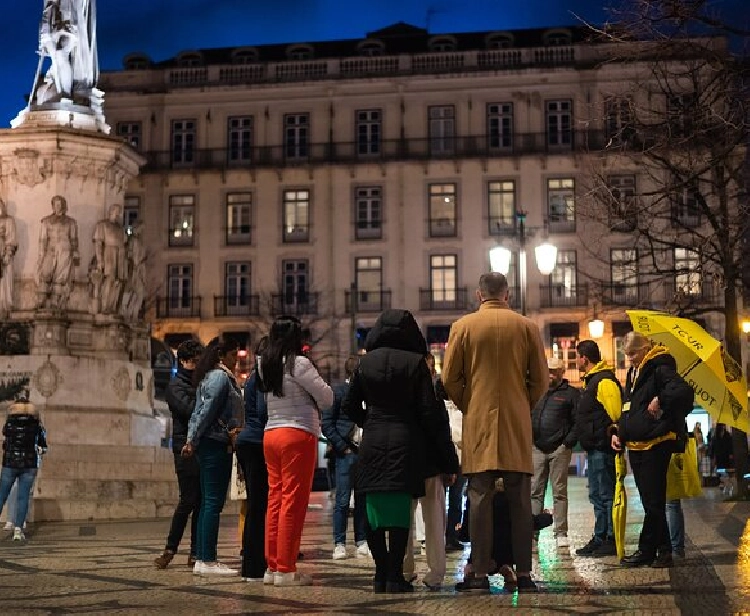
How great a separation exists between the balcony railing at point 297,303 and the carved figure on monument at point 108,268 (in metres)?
36.4

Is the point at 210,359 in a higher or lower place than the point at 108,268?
lower

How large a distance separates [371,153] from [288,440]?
51215 mm

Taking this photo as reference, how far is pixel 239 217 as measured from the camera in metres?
60.4

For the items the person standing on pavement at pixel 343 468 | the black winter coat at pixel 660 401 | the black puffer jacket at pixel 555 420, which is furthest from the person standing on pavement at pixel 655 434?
the person standing on pavement at pixel 343 468

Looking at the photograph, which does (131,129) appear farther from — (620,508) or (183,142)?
(620,508)

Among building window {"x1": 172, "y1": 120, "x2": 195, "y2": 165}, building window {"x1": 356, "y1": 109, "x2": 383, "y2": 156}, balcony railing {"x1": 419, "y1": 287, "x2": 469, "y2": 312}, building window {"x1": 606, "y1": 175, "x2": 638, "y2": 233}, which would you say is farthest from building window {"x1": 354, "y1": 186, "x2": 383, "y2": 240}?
building window {"x1": 606, "y1": 175, "x2": 638, "y2": 233}

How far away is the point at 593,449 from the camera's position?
11.7 metres

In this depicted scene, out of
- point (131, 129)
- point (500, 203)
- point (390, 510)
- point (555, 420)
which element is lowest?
point (390, 510)

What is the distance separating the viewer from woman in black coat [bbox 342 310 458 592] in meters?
8.51

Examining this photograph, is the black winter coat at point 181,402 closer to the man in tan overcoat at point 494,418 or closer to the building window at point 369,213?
the man in tan overcoat at point 494,418

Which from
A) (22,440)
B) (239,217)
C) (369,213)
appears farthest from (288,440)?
(239,217)

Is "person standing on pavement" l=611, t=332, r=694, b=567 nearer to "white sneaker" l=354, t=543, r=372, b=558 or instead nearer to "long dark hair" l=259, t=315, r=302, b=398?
"white sneaker" l=354, t=543, r=372, b=558

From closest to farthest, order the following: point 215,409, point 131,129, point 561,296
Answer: point 215,409 → point 561,296 → point 131,129

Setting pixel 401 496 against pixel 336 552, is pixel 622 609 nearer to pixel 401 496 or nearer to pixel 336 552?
pixel 401 496
